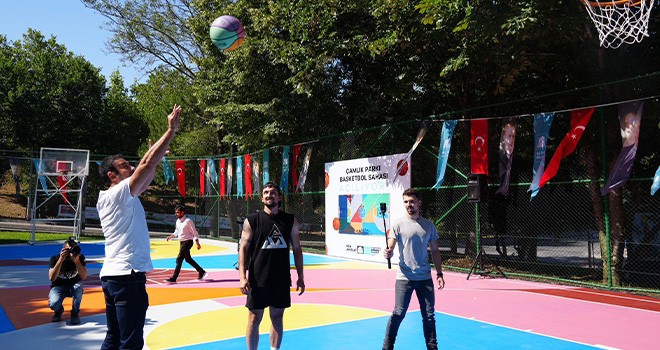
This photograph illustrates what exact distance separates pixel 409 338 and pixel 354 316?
1713 millimetres

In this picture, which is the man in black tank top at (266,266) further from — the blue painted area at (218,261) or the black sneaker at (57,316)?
the blue painted area at (218,261)

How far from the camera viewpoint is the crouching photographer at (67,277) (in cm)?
810

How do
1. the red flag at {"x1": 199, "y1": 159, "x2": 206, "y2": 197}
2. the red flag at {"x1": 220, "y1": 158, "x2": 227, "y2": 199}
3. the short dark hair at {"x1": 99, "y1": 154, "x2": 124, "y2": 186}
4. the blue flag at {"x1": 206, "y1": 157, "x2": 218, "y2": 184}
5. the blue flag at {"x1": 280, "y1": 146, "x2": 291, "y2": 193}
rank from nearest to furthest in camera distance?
the short dark hair at {"x1": 99, "y1": 154, "x2": 124, "y2": 186}
the blue flag at {"x1": 280, "y1": 146, "x2": 291, "y2": 193}
the red flag at {"x1": 220, "y1": 158, "x2": 227, "y2": 199}
the blue flag at {"x1": 206, "y1": 157, "x2": 218, "y2": 184}
the red flag at {"x1": 199, "y1": 159, "x2": 206, "y2": 197}

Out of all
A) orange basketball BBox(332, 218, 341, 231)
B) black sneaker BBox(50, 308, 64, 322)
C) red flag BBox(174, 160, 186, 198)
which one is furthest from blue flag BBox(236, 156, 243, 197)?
black sneaker BBox(50, 308, 64, 322)

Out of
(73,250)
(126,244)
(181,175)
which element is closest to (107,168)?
(126,244)

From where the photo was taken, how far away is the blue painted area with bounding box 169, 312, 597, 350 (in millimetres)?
6889

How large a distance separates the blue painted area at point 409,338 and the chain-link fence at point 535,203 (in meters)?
3.47

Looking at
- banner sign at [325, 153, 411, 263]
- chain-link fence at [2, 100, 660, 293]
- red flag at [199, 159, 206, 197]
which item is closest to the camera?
chain-link fence at [2, 100, 660, 293]

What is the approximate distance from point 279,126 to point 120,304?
711 inches

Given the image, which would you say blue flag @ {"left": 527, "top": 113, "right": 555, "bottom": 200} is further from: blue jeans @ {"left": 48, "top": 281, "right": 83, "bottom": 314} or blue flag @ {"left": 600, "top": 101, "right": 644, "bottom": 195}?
blue jeans @ {"left": 48, "top": 281, "right": 83, "bottom": 314}

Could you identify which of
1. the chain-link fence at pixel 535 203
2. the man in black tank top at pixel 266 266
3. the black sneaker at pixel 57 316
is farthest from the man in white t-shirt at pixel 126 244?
the chain-link fence at pixel 535 203

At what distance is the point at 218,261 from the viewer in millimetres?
18594

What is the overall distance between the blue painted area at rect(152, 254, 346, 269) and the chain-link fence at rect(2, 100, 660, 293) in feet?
9.04

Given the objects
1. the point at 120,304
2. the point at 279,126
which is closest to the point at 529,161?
the point at 279,126
